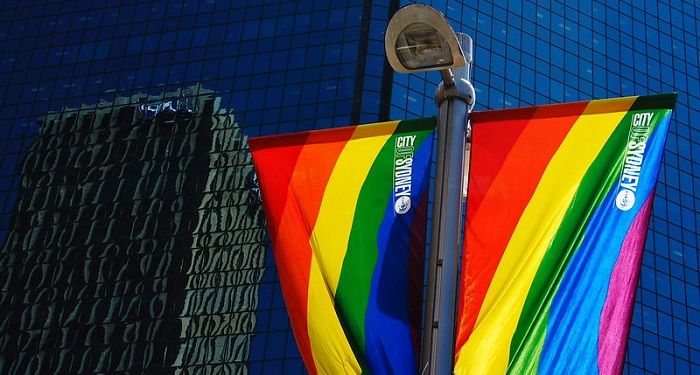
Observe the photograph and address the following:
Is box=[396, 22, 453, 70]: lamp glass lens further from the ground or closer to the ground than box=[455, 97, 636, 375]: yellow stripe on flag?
further from the ground

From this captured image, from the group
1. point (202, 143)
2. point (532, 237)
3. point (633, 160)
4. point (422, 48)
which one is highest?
point (202, 143)

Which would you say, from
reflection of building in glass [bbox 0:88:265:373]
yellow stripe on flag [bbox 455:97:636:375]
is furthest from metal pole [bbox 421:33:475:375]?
reflection of building in glass [bbox 0:88:265:373]

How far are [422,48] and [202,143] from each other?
6619 centimetres

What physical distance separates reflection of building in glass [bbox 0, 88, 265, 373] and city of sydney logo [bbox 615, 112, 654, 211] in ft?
184

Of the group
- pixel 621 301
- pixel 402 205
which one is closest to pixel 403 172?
pixel 402 205

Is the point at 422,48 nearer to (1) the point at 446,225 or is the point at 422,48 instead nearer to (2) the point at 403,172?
(2) the point at 403,172

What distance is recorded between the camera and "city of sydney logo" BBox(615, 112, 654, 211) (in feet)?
39.7

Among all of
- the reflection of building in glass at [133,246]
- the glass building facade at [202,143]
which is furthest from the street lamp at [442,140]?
the reflection of building in glass at [133,246]

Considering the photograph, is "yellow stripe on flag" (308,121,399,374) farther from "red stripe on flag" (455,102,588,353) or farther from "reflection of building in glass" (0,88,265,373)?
"reflection of building in glass" (0,88,265,373)

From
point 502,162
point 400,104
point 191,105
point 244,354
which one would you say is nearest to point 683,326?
point 400,104

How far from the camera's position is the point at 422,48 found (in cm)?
1156

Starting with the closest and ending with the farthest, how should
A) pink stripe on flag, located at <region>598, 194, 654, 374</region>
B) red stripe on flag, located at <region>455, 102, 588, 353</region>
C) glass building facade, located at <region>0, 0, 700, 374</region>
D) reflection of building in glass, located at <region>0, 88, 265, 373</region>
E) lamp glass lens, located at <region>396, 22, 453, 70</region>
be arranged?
lamp glass lens, located at <region>396, 22, 453, 70</region>, pink stripe on flag, located at <region>598, 194, 654, 374</region>, red stripe on flag, located at <region>455, 102, 588, 353</region>, reflection of building in glass, located at <region>0, 88, 265, 373</region>, glass building facade, located at <region>0, 0, 700, 374</region>

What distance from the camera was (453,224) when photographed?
11.0 m

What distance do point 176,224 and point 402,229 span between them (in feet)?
206
